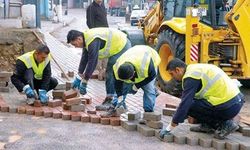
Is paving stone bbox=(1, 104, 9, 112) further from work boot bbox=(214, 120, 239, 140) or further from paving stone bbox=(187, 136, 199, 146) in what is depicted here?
work boot bbox=(214, 120, 239, 140)

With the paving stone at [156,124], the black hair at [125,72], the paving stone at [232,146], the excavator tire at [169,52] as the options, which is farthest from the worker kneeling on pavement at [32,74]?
the paving stone at [232,146]

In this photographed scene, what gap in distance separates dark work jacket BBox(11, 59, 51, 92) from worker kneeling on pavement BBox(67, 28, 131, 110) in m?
0.55

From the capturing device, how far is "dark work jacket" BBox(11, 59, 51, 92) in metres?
6.93

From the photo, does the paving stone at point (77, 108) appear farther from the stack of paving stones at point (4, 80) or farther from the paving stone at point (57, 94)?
the stack of paving stones at point (4, 80)

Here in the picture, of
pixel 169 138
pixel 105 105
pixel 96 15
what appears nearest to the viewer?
pixel 169 138

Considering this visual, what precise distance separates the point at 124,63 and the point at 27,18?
6.48m

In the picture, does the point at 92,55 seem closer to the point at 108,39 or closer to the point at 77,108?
the point at 108,39

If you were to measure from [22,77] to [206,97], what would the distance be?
294 centimetres

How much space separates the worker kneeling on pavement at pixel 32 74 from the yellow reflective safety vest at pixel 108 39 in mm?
735

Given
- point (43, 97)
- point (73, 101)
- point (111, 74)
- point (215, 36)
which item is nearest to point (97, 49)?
point (111, 74)

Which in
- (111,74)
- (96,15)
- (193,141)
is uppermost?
(96,15)

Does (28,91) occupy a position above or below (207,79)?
below

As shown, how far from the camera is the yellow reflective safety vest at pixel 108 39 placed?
6414 millimetres

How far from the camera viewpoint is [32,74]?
6.96 metres
